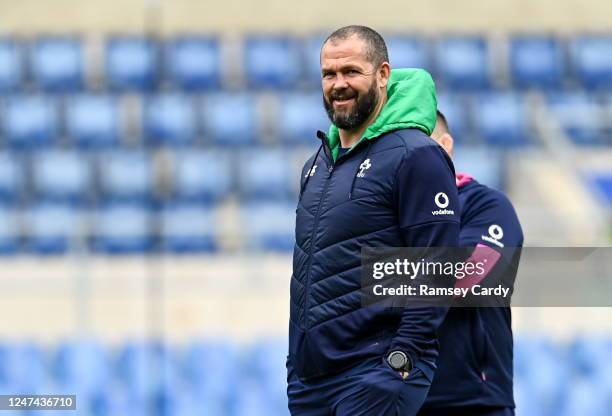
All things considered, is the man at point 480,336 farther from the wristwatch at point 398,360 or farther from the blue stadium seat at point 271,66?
the blue stadium seat at point 271,66

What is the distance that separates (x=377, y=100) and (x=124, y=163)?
7.88 metres

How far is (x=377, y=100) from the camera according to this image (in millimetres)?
3434

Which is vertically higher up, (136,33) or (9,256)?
(136,33)

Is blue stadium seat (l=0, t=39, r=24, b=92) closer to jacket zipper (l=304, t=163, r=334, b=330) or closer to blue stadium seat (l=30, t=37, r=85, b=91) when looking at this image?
blue stadium seat (l=30, t=37, r=85, b=91)

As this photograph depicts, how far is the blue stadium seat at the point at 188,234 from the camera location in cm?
883

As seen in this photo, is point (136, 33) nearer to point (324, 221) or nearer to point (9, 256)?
point (9, 256)

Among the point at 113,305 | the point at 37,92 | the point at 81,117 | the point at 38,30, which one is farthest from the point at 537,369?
the point at 38,30

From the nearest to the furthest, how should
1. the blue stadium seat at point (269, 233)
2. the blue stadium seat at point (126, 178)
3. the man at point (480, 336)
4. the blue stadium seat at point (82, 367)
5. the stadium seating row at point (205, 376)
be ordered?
1. the man at point (480, 336)
2. the stadium seating row at point (205, 376)
3. the blue stadium seat at point (82, 367)
4. the blue stadium seat at point (269, 233)
5. the blue stadium seat at point (126, 178)

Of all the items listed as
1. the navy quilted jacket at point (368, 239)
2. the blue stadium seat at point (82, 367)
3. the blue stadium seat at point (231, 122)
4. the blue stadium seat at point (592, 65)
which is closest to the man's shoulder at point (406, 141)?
the navy quilted jacket at point (368, 239)

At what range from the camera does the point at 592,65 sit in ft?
44.2

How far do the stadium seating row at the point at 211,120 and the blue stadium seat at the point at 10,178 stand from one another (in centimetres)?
65

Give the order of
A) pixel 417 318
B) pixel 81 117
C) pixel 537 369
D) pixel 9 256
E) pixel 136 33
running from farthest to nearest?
1. pixel 136 33
2. pixel 81 117
3. pixel 9 256
4. pixel 537 369
5. pixel 417 318

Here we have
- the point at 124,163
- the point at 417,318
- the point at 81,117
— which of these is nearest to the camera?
the point at 417,318

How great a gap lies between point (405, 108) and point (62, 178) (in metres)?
8.16
